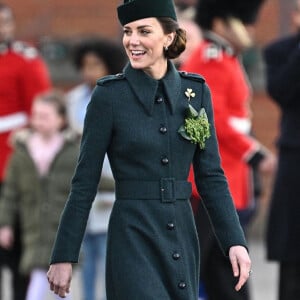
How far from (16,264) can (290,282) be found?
2.04 meters

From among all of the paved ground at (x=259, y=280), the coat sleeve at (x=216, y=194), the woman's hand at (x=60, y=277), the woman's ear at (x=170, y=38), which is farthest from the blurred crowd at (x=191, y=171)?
the woman's hand at (x=60, y=277)

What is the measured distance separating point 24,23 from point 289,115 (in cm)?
731

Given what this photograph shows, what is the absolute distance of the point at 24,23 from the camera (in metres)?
15.1

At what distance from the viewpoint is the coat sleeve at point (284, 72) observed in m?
8.02

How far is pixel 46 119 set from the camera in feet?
30.5

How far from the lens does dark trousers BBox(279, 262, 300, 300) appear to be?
318 inches

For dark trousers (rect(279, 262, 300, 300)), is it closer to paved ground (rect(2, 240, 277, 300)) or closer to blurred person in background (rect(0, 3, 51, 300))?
blurred person in background (rect(0, 3, 51, 300))

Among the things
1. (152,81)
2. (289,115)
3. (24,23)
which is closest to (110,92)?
(152,81)

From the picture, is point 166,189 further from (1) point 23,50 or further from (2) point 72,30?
(2) point 72,30

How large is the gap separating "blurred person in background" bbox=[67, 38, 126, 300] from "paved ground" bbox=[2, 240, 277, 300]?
2.20ft

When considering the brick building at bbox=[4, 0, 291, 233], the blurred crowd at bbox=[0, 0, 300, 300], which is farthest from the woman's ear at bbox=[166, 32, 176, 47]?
the brick building at bbox=[4, 0, 291, 233]

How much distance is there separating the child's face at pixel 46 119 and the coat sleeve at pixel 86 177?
3506mm

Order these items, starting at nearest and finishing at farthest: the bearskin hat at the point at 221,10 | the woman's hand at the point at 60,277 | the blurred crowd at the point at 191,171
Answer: the woman's hand at the point at 60,277 < the blurred crowd at the point at 191,171 < the bearskin hat at the point at 221,10

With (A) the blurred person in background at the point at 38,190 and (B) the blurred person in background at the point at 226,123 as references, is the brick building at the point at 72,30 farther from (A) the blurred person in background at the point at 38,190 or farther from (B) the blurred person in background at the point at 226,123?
(B) the blurred person in background at the point at 226,123
